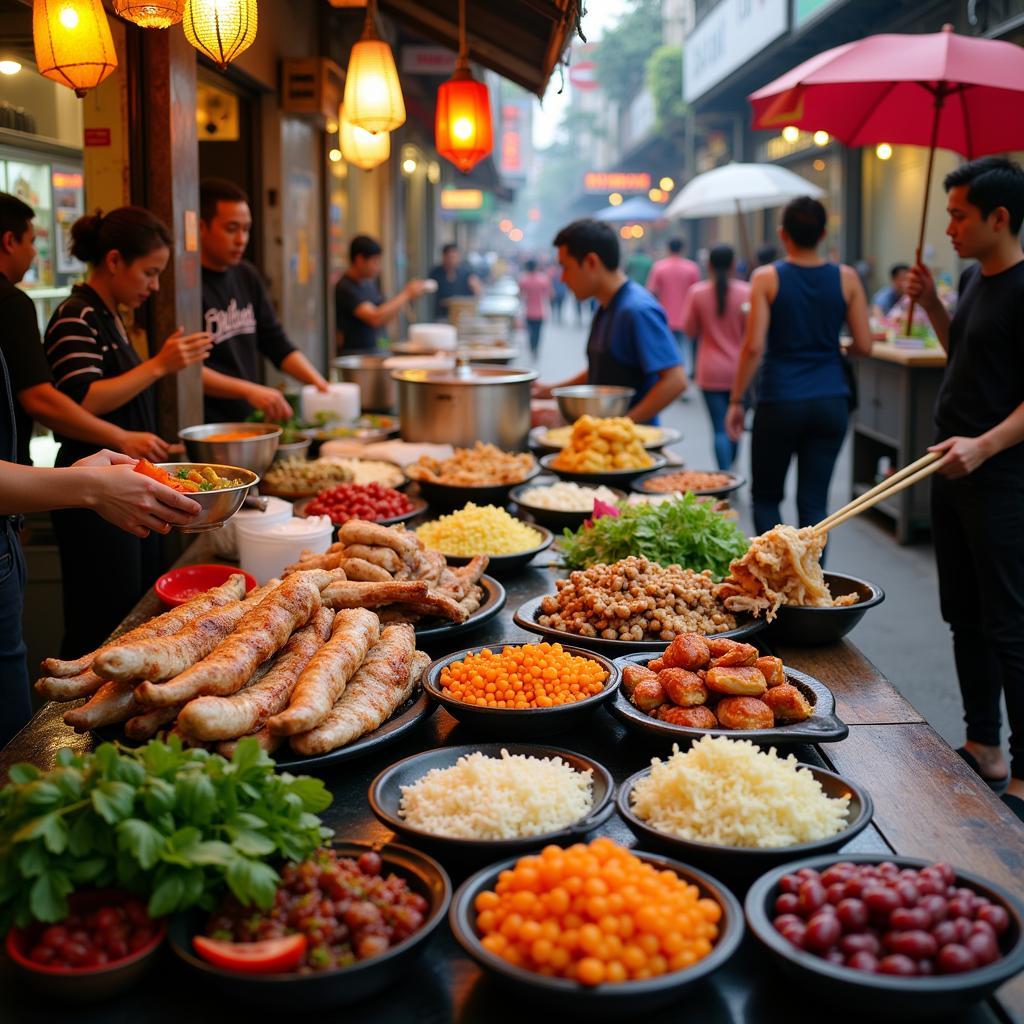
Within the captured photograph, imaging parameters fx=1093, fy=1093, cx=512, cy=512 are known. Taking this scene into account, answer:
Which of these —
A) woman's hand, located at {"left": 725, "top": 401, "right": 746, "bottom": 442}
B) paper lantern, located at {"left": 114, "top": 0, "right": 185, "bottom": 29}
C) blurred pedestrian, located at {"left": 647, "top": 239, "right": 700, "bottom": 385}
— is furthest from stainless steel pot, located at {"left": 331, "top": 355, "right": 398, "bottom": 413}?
blurred pedestrian, located at {"left": 647, "top": 239, "right": 700, "bottom": 385}

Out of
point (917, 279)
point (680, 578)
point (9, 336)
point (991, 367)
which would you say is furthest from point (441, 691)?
point (917, 279)

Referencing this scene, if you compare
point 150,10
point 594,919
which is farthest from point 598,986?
point 150,10

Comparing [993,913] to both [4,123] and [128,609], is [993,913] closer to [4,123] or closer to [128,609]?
[128,609]

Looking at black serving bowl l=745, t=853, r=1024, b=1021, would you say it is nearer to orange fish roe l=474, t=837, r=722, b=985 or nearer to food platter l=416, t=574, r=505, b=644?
orange fish roe l=474, t=837, r=722, b=985

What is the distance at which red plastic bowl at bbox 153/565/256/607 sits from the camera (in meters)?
3.28

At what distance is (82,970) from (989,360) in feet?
12.8

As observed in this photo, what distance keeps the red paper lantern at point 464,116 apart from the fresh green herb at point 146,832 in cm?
481

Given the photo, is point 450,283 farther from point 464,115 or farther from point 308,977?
point 308,977

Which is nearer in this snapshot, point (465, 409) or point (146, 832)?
point (146, 832)

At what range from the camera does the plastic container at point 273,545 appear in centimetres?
352

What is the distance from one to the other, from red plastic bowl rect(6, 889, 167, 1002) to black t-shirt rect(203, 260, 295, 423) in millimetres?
4715

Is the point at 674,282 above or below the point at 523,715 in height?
above

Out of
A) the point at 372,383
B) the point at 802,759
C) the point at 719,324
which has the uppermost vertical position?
the point at 719,324

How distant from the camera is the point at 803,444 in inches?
255
